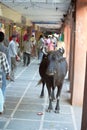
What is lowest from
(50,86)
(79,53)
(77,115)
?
(77,115)

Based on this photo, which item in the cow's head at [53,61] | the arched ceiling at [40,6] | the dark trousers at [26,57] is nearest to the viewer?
the cow's head at [53,61]

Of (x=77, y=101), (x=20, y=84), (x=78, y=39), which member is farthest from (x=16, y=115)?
(x=20, y=84)

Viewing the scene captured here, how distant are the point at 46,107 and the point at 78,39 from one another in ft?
6.52

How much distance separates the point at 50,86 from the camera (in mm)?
8797

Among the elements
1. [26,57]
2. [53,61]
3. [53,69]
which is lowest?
[26,57]

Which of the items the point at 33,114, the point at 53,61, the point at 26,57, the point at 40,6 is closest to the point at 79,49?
the point at 53,61

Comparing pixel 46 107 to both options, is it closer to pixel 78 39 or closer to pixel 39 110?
pixel 39 110

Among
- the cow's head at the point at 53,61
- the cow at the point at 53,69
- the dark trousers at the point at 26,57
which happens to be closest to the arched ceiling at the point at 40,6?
the dark trousers at the point at 26,57

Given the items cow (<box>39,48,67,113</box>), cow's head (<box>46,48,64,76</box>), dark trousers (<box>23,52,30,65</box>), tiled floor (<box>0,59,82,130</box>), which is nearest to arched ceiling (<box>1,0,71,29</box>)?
dark trousers (<box>23,52,30,65</box>)

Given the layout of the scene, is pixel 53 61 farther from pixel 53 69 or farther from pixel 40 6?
pixel 40 6

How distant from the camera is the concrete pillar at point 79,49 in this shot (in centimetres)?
920

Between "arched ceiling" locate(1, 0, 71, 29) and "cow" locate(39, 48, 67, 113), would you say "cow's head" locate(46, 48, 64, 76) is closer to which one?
"cow" locate(39, 48, 67, 113)

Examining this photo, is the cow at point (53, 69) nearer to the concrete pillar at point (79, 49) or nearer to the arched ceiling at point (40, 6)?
the concrete pillar at point (79, 49)

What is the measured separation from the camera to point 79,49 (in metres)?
9.30
